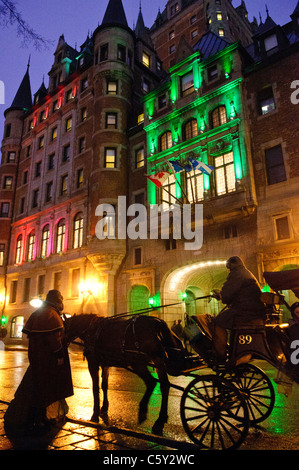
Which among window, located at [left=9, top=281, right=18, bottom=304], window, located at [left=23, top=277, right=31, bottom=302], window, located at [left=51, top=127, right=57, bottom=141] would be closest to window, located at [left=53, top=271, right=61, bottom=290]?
window, located at [left=23, top=277, right=31, bottom=302]

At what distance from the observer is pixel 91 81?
28.8 meters

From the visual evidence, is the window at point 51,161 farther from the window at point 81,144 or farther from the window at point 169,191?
the window at point 169,191

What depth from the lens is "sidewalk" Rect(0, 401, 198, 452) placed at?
413 centimetres

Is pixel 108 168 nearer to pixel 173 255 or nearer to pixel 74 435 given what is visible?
pixel 173 255

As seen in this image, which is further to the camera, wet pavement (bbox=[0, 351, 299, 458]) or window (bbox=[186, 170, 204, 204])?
window (bbox=[186, 170, 204, 204])

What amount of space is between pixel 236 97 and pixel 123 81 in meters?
11.2

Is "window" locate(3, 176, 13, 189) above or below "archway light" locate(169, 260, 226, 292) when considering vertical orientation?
above

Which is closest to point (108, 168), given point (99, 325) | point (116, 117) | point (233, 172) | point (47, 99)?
point (116, 117)

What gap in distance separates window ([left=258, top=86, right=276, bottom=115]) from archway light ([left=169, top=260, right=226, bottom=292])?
359 inches

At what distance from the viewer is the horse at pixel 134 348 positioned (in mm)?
5367

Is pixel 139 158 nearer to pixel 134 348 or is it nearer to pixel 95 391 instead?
pixel 134 348

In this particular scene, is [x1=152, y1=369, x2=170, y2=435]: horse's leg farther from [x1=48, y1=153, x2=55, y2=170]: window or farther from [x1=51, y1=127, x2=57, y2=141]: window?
[x1=51, y1=127, x2=57, y2=141]: window

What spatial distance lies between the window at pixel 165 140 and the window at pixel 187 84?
2.86m

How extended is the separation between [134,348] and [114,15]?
30.8m
